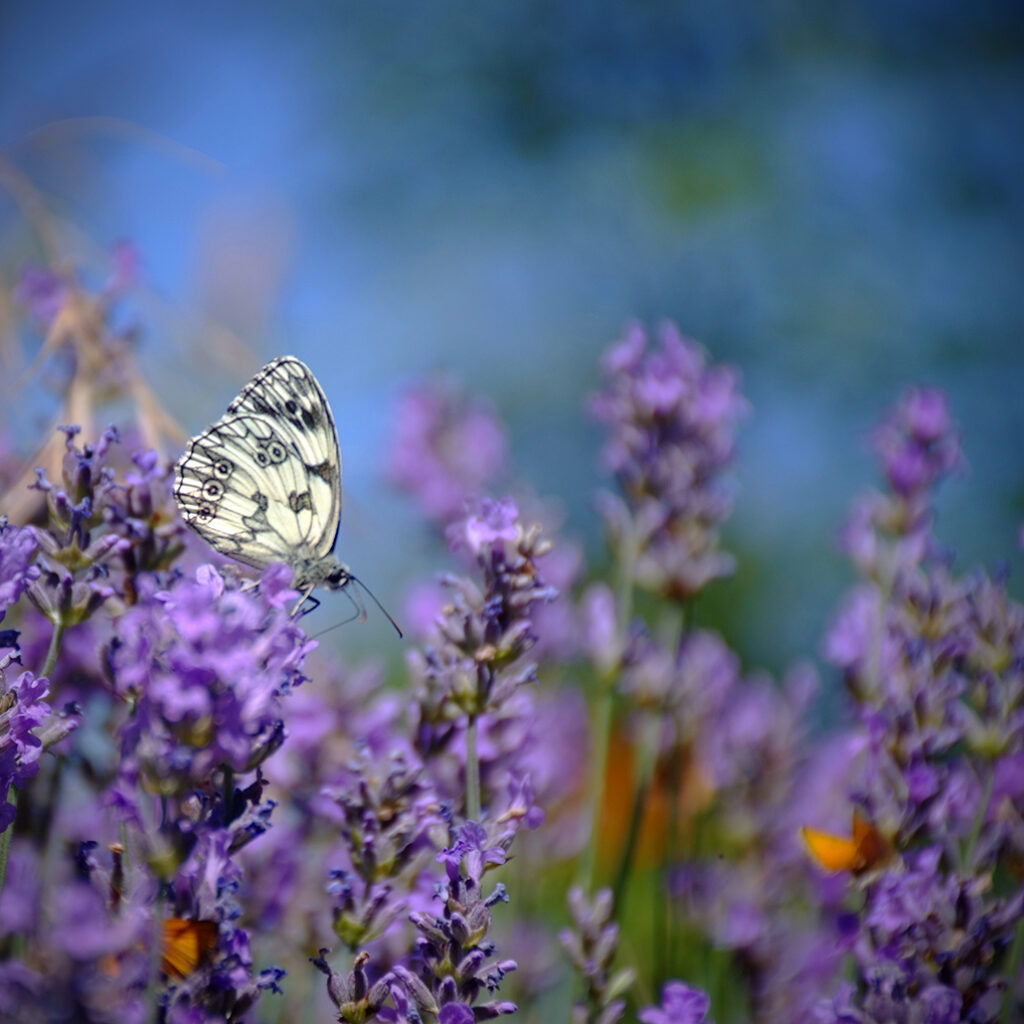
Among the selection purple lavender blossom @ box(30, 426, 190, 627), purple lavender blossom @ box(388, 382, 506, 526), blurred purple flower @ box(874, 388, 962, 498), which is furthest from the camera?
purple lavender blossom @ box(388, 382, 506, 526)

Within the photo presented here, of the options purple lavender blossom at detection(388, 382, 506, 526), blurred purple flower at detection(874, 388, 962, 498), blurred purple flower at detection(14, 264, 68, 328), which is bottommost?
blurred purple flower at detection(874, 388, 962, 498)

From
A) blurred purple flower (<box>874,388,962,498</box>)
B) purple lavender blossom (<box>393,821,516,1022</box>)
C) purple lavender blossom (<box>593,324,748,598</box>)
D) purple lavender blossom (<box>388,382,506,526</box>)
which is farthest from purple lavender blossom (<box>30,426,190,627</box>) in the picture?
blurred purple flower (<box>874,388,962,498</box>)

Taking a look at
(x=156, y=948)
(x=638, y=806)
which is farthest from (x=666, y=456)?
(x=156, y=948)

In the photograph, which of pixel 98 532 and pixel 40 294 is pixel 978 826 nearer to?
pixel 98 532

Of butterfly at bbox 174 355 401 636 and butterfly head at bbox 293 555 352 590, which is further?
butterfly head at bbox 293 555 352 590

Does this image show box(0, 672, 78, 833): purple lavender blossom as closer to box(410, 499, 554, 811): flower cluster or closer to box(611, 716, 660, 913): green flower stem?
box(410, 499, 554, 811): flower cluster

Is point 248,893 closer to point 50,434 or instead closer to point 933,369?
point 50,434

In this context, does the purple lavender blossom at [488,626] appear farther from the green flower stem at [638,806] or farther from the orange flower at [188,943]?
the green flower stem at [638,806]

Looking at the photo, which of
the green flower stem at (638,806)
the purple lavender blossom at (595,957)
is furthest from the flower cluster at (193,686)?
the green flower stem at (638,806)
